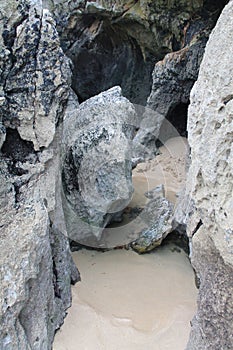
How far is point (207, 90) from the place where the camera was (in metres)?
1.55

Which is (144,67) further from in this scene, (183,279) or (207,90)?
(207,90)

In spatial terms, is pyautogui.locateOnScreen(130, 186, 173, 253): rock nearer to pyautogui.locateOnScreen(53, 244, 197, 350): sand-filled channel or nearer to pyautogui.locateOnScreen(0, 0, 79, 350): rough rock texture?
pyautogui.locateOnScreen(53, 244, 197, 350): sand-filled channel

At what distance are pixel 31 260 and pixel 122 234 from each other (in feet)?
5.18

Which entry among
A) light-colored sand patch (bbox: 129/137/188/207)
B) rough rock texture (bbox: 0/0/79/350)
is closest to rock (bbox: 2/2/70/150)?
rough rock texture (bbox: 0/0/79/350)

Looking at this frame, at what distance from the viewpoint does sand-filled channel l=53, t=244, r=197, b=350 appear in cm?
228

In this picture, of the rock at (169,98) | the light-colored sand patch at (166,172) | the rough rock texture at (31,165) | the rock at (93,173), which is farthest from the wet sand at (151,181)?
the rough rock texture at (31,165)

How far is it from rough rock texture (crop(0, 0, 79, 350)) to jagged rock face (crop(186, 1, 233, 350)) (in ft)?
2.66

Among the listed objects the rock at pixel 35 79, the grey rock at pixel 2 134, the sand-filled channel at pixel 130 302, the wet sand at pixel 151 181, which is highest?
the rock at pixel 35 79

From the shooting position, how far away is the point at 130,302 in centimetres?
264

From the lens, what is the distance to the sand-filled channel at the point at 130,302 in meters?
2.28

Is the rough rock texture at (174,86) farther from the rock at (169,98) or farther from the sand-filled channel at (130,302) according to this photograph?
the sand-filled channel at (130,302)

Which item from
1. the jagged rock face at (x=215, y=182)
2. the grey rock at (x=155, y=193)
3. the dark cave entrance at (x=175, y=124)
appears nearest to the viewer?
the jagged rock face at (x=215, y=182)

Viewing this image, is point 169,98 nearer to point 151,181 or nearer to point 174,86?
point 174,86

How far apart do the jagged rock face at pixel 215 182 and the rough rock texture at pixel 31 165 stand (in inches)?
32.0
